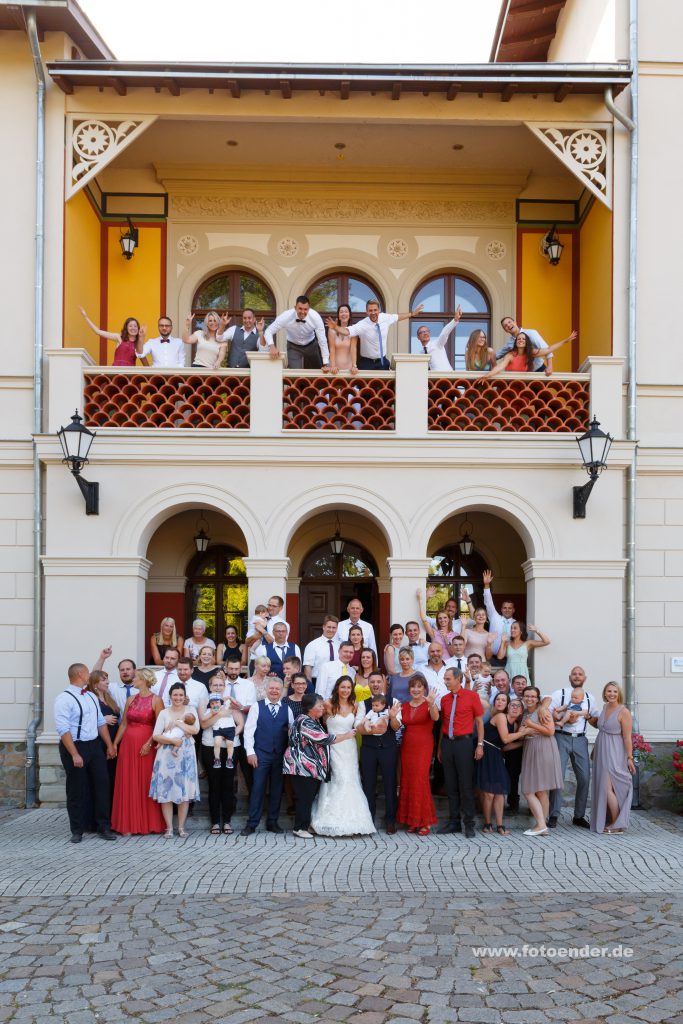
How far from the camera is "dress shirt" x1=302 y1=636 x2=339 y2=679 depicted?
1028 cm

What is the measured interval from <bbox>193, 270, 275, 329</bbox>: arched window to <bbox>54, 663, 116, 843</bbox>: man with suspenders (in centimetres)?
646

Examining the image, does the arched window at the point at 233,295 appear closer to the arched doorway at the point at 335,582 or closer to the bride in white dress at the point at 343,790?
the arched doorway at the point at 335,582

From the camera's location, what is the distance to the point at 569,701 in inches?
392

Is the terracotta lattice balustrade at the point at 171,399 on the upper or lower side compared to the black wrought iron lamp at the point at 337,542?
upper

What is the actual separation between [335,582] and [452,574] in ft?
5.58

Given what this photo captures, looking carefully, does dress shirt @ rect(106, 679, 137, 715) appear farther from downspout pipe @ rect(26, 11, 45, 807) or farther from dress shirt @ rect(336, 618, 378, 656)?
dress shirt @ rect(336, 618, 378, 656)

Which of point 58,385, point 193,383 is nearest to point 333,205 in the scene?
point 193,383

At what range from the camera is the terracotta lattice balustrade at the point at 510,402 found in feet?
37.4

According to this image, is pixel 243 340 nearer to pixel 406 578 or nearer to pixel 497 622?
pixel 406 578

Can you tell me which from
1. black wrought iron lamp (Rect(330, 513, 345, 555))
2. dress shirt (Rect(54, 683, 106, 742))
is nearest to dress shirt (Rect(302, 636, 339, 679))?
dress shirt (Rect(54, 683, 106, 742))

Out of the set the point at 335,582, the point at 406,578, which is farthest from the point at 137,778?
the point at 335,582

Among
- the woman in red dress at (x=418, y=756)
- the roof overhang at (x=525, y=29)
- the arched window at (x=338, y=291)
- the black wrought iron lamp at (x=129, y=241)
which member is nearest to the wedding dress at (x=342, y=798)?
the woman in red dress at (x=418, y=756)

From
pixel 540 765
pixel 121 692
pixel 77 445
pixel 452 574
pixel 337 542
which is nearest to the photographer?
pixel 540 765

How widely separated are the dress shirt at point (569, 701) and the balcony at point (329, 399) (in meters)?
3.11
